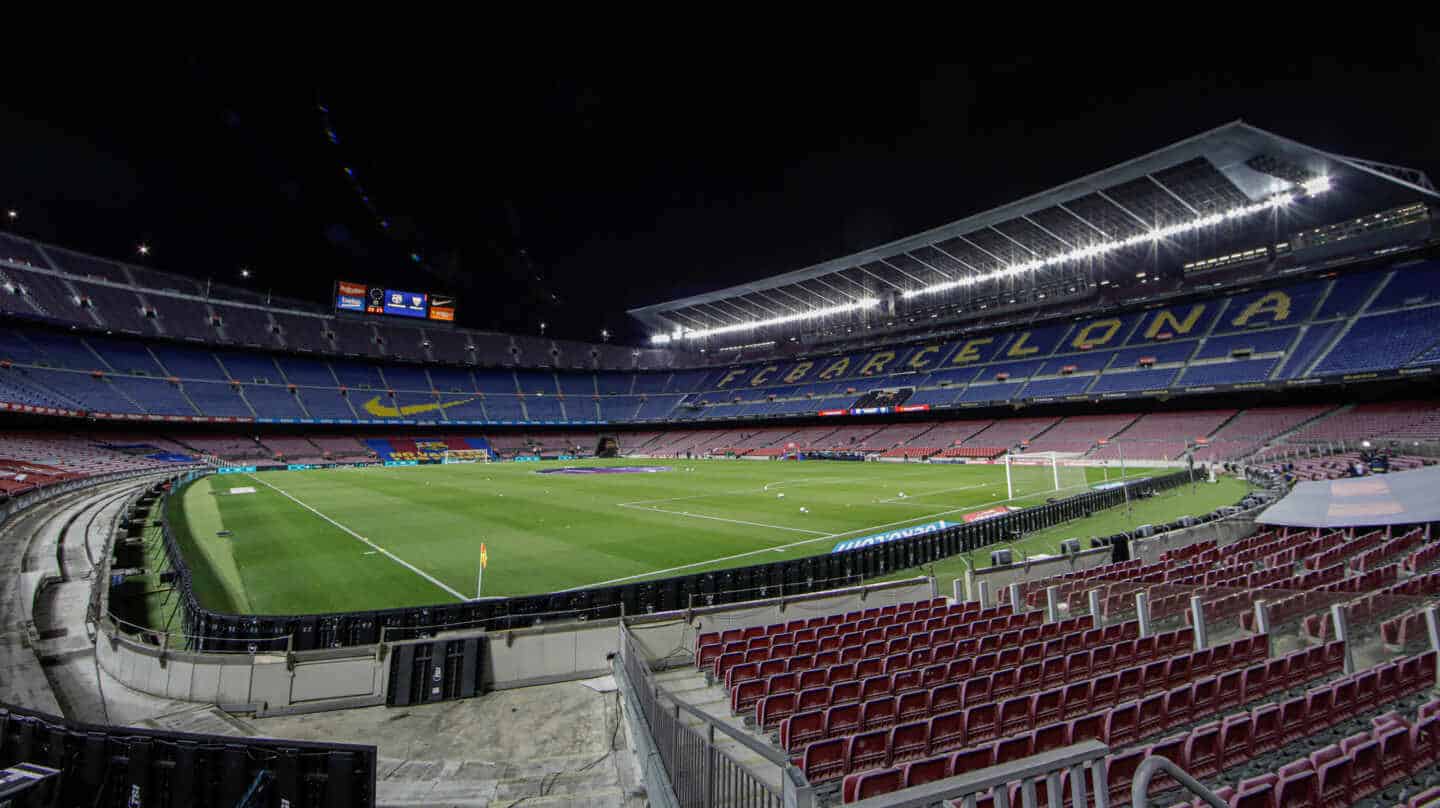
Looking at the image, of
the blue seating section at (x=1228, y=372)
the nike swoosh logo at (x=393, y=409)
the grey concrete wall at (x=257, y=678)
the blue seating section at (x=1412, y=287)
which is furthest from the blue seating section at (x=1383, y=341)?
the nike swoosh logo at (x=393, y=409)

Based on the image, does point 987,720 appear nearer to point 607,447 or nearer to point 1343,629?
point 1343,629

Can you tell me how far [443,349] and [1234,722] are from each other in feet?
308

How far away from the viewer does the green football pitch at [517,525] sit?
51.0 ft

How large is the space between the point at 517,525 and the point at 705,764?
69.2 ft

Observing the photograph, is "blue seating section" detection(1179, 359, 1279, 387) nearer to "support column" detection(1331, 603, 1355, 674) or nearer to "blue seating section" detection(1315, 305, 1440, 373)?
"blue seating section" detection(1315, 305, 1440, 373)

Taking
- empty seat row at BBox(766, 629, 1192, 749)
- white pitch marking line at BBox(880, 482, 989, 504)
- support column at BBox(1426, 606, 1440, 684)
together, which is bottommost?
white pitch marking line at BBox(880, 482, 989, 504)

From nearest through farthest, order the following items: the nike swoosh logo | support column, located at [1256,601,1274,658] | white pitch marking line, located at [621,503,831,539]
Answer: support column, located at [1256,601,1274,658]
white pitch marking line, located at [621,503,831,539]
the nike swoosh logo

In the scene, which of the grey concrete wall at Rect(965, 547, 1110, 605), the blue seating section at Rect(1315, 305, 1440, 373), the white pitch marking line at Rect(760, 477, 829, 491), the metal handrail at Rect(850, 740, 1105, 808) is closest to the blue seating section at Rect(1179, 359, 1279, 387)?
the blue seating section at Rect(1315, 305, 1440, 373)

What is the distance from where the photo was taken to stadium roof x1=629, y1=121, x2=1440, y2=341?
36969 millimetres

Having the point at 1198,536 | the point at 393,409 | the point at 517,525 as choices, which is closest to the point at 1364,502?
the point at 1198,536

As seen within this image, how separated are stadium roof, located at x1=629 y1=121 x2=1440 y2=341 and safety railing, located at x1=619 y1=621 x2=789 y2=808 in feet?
150

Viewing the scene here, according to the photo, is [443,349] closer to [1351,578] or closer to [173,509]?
[173,509]

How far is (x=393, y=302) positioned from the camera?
73688 mm

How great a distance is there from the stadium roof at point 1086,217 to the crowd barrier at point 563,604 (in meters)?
37.4
